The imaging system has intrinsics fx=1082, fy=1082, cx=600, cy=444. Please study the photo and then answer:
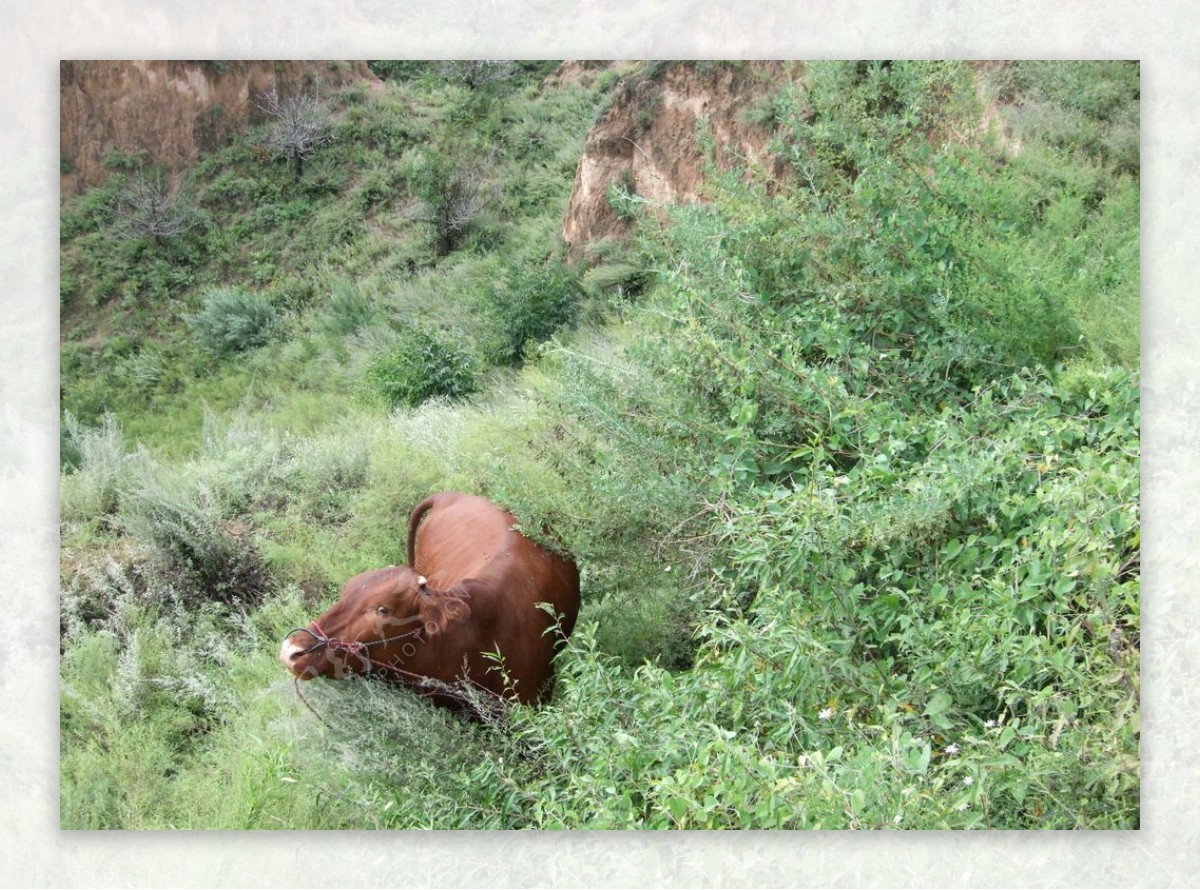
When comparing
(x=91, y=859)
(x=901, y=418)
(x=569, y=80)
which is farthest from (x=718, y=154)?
(x=91, y=859)

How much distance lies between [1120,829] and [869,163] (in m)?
2.74

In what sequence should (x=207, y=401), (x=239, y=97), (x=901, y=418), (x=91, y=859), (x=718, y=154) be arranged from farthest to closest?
(x=718, y=154) → (x=207, y=401) → (x=239, y=97) → (x=901, y=418) → (x=91, y=859)

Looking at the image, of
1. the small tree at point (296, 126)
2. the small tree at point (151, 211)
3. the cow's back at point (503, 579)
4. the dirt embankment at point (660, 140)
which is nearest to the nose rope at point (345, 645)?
the cow's back at point (503, 579)

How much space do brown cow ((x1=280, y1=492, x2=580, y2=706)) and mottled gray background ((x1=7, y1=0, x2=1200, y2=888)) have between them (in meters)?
0.57

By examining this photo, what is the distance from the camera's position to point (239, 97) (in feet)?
15.6

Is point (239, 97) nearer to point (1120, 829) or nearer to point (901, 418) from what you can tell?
point (901, 418)

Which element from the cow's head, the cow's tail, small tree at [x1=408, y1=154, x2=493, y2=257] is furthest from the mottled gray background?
small tree at [x1=408, y1=154, x2=493, y2=257]

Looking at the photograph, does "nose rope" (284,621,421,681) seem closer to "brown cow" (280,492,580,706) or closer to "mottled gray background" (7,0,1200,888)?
A: "brown cow" (280,492,580,706)

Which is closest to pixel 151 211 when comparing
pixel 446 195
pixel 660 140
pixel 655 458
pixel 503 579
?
pixel 446 195

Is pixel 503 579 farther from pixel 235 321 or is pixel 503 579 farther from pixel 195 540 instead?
pixel 235 321

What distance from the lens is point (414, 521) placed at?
4746 mm

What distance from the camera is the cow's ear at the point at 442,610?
379 cm

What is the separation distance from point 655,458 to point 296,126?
8.22 ft

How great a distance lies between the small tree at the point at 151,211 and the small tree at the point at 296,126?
0.51m
